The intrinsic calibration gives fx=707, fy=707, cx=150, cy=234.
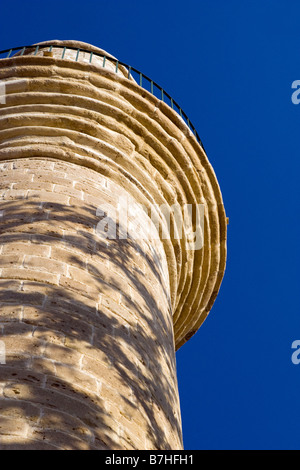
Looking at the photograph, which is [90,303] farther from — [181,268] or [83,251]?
[181,268]

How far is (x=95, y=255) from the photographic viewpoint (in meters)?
4.88

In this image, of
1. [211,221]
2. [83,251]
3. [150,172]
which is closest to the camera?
[83,251]

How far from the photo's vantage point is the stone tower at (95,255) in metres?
3.56

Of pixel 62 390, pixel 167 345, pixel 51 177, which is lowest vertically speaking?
pixel 62 390

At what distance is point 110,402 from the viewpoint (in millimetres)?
3689

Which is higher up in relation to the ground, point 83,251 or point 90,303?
point 83,251

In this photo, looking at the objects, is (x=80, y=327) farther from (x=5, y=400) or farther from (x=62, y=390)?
(x=5, y=400)

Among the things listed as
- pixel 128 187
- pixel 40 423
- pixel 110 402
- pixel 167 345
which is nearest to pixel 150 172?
pixel 128 187

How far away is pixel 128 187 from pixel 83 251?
1.88 metres

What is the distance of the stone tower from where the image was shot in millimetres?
3557

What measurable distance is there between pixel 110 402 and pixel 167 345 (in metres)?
1.45

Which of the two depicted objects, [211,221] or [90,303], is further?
[211,221]

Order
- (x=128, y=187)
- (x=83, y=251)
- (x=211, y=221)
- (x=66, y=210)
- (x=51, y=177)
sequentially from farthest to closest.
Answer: (x=211, y=221) < (x=128, y=187) < (x=51, y=177) < (x=66, y=210) < (x=83, y=251)

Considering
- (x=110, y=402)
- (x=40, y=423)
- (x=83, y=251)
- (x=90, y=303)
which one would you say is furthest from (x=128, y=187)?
(x=40, y=423)
